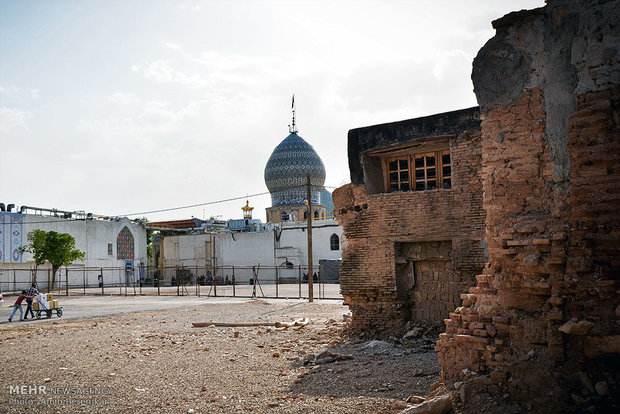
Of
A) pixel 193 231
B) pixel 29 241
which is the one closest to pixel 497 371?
pixel 29 241

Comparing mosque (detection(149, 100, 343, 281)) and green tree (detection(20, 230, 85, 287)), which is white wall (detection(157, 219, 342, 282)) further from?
green tree (detection(20, 230, 85, 287))

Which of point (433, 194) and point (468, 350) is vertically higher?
point (433, 194)

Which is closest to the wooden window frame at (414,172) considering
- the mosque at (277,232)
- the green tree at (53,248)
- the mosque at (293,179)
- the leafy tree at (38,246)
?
the mosque at (277,232)

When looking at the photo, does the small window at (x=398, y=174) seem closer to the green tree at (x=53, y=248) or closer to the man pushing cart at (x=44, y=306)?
the man pushing cart at (x=44, y=306)

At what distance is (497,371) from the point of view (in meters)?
5.39

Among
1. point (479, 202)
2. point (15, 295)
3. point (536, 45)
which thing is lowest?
point (15, 295)

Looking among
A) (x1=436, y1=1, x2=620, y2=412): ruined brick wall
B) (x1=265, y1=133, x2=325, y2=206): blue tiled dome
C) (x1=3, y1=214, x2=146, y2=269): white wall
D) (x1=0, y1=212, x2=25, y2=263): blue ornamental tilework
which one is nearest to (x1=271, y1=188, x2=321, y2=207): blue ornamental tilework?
(x1=265, y1=133, x2=325, y2=206): blue tiled dome

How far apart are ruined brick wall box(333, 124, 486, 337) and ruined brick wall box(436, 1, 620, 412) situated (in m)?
5.03

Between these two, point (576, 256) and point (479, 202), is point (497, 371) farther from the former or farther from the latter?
point (479, 202)

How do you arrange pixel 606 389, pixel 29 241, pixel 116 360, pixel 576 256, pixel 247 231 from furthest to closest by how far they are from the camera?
1. pixel 247 231
2. pixel 29 241
3. pixel 116 360
4. pixel 576 256
5. pixel 606 389

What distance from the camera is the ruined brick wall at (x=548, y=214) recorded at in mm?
4949

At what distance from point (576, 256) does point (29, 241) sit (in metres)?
38.5

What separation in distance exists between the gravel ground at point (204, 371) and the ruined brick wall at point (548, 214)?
4.66ft

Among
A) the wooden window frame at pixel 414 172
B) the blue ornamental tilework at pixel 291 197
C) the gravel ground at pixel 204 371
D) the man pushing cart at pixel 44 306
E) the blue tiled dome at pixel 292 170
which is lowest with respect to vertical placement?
the gravel ground at pixel 204 371
